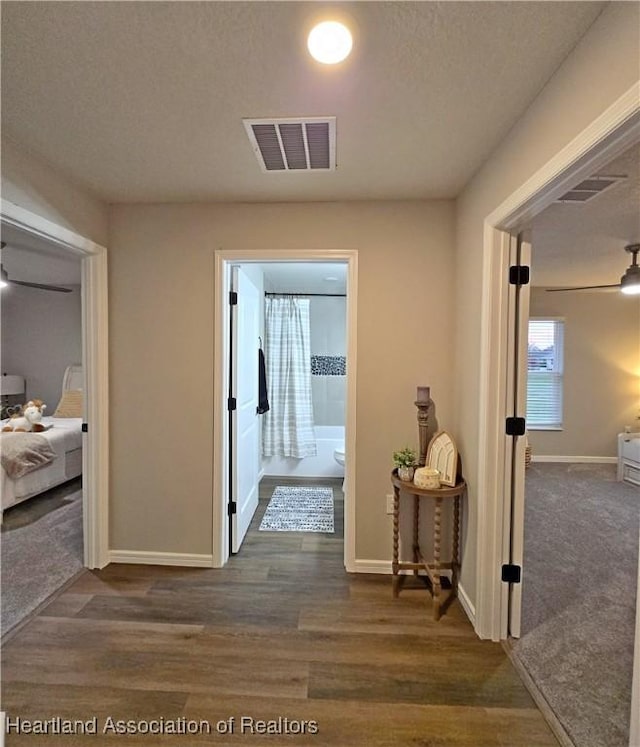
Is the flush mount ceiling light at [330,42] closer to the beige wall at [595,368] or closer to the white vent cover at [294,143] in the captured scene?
the white vent cover at [294,143]

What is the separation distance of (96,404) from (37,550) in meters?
1.26

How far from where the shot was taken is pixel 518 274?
73.0 inches

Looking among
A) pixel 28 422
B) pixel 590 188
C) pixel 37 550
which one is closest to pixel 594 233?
pixel 590 188

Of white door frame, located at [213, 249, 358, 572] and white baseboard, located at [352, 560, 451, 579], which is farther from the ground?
white door frame, located at [213, 249, 358, 572]

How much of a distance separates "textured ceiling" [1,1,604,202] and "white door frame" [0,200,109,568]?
0.63 meters

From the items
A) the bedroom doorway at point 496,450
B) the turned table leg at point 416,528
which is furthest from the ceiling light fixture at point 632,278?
the turned table leg at point 416,528

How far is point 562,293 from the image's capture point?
5273mm

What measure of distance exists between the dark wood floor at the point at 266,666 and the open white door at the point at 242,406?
0.51m

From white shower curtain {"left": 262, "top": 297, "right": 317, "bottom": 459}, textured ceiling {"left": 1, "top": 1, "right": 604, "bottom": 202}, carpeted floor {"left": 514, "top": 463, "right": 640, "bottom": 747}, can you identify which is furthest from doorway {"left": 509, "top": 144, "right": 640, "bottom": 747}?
white shower curtain {"left": 262, "top": 297, "right": 317, "bottom": 459}

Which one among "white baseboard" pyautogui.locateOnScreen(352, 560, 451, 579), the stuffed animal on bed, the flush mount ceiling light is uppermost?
the flush mount ceiling light

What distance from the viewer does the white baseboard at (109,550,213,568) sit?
8.40ft

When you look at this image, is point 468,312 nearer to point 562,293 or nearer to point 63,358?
point 562,293

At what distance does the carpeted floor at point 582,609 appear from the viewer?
1548 mm

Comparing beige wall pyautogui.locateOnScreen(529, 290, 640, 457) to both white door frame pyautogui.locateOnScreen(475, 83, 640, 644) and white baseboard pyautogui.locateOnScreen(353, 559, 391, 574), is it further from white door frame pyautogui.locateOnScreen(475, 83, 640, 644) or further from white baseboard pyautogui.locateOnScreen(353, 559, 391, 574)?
white door frame pyautogui.locateOnScreen(475, 83, 640, 644)
